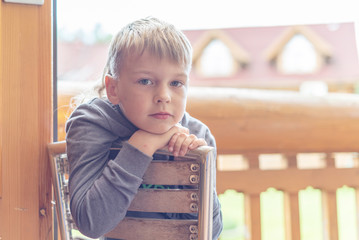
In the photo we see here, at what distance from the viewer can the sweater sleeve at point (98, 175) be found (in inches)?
25.8

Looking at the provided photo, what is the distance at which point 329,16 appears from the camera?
5.94ft

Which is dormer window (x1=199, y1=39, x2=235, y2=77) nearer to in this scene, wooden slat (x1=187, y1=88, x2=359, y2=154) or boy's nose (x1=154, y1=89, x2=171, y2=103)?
wooden slat (x1=187, y1=88, x2=359, y2=154)

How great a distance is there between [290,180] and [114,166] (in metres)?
0.82

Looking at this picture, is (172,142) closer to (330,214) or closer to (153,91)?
(153,91)

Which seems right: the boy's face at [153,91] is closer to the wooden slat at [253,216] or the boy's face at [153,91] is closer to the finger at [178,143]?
the finger at [178,143]

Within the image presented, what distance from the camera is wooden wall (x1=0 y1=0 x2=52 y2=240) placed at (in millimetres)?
854

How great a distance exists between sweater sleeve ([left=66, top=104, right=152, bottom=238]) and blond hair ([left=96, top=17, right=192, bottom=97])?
0.44 ft

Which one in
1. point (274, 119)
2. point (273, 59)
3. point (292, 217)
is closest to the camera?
point (274, 119)

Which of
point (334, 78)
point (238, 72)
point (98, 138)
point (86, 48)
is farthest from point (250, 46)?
point (98, 138)

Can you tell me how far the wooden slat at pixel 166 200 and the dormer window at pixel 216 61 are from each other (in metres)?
6.61

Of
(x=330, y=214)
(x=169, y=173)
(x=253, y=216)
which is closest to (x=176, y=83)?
(x=169, y=173)

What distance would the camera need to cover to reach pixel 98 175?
710mm

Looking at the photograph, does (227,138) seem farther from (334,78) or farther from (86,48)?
(334,78)

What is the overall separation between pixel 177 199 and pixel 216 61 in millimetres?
7460
